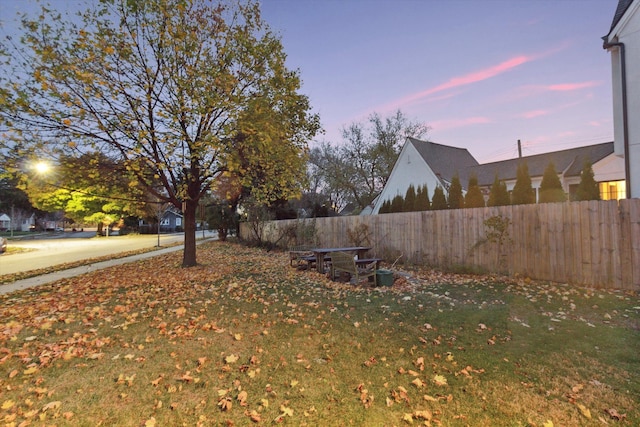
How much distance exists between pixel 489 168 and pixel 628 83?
1243 cm

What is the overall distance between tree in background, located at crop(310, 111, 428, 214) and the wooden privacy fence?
19.9 metres

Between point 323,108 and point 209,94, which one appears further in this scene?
point 323,108

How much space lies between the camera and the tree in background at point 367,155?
31344 millimetres

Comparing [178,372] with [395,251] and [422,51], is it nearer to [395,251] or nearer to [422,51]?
[395,251]

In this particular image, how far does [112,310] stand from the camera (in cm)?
537

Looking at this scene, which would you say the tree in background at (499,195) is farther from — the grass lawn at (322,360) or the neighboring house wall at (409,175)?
the neighboring house wall at (409,175)

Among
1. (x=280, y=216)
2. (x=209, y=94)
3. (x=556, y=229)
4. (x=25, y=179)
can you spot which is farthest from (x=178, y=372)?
(x=280, y=216)

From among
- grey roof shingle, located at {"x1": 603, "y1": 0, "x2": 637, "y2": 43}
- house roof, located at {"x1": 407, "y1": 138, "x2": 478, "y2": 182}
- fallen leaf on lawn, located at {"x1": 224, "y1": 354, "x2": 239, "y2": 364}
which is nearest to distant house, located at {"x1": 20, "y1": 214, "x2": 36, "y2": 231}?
house roof, located at {"x1": 407, "y1": 138, "x2": 478, "y2": 182}

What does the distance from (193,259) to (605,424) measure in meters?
10.2

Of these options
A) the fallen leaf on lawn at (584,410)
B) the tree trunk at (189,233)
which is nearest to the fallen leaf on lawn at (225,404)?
the fallen leaf on lawn at (584,410)

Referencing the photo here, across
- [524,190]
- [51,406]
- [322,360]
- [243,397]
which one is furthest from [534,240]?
[51,406]

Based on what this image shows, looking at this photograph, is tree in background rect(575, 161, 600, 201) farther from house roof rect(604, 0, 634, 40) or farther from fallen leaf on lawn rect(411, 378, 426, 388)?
fallen leaf on lawn rect(411, 378, 426, 388)

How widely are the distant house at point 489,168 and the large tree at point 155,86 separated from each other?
35.0 ft

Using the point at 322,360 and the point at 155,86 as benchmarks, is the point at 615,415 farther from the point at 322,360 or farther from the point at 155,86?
the point at 155,86
